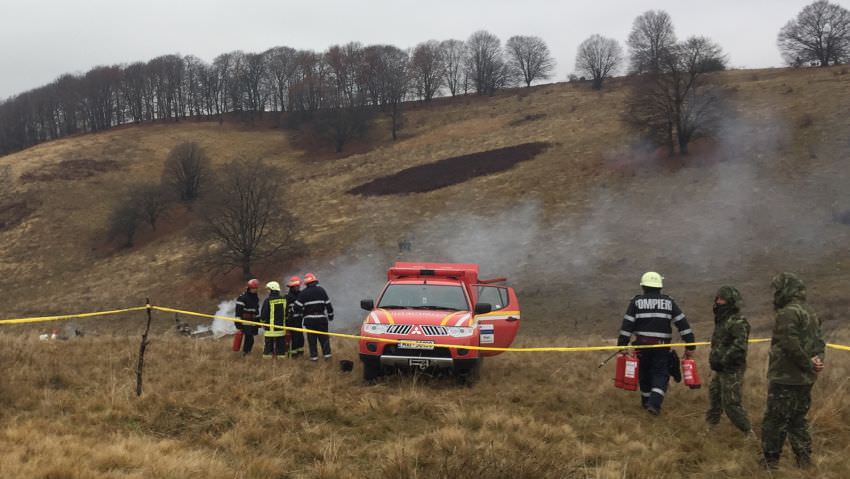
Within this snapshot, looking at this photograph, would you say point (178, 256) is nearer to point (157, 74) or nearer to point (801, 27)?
point (157, 74)

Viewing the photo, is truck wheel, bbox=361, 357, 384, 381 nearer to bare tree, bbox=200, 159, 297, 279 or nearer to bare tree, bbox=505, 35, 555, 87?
bare tree, bbox=200, 159, 297, 279

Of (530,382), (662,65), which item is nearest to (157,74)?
(662,65)

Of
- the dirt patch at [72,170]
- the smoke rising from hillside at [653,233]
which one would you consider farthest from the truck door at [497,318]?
the dirt patch at [72,170]

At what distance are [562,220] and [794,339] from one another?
2692 centimetres

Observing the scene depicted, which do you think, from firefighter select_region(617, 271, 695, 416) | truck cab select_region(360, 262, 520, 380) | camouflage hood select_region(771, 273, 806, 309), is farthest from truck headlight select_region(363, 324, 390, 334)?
camouflage hood select_region(771, 273, 806, 309)

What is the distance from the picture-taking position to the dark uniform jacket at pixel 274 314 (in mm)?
10547

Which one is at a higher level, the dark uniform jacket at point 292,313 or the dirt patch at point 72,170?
the dirt patch at point 72,170

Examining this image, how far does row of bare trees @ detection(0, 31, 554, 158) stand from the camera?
281 feet

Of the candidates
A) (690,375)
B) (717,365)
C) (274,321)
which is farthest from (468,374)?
(274,321)

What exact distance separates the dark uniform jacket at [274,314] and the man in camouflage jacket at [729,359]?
288 inches

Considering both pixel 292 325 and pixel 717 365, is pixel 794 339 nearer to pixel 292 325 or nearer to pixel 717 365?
pixel 717 365

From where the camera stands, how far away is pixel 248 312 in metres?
11.2

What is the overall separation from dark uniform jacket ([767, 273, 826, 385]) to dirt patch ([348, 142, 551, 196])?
114 feet

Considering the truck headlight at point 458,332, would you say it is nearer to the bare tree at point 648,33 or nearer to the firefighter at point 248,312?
the firefighter at point 248,312
